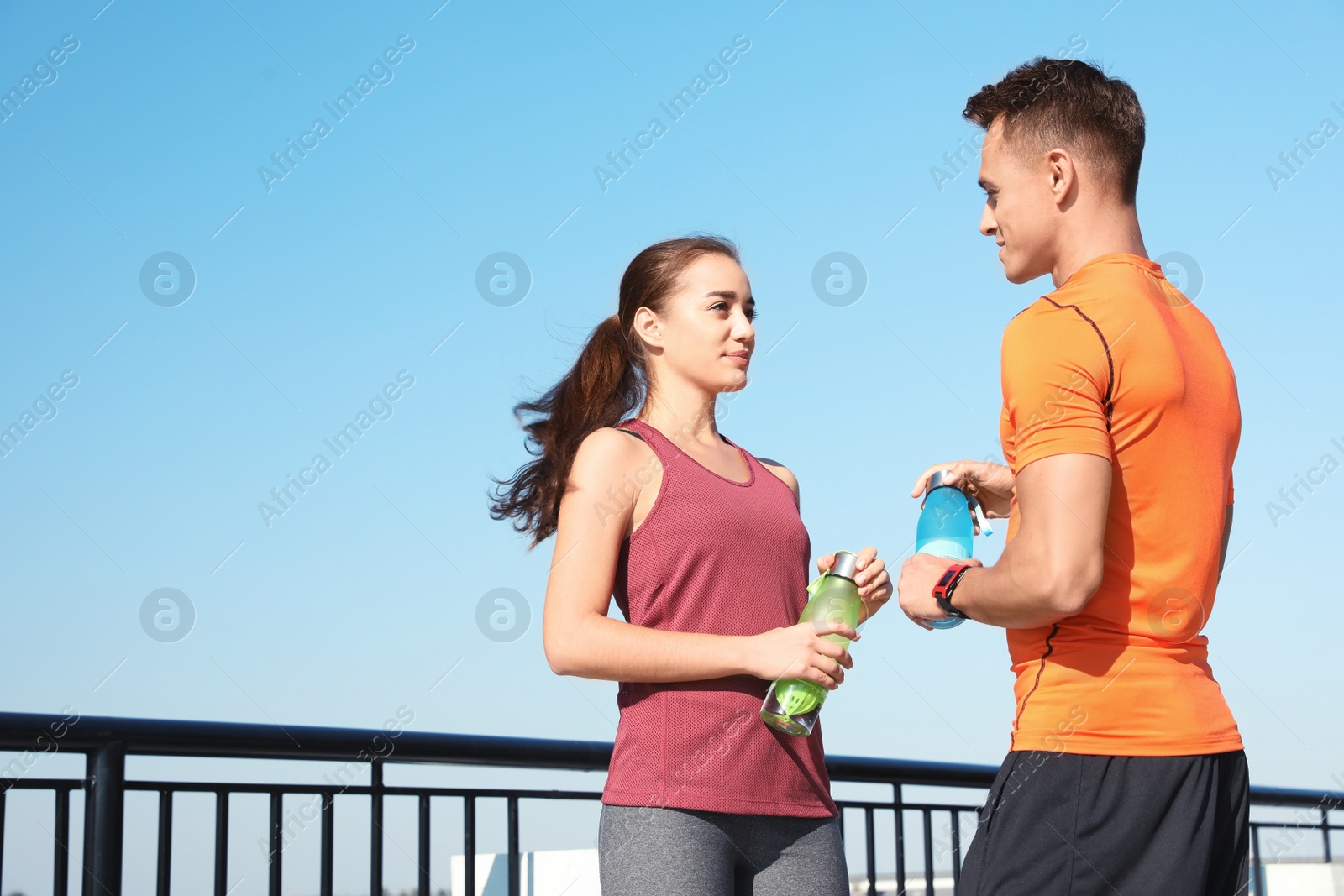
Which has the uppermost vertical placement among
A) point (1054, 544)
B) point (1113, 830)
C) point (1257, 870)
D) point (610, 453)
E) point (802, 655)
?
point (610, 453)

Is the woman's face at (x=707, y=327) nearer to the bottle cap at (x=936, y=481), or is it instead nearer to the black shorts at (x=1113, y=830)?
the bottle cap at (x=936, y=481)

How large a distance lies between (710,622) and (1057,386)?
0.78m

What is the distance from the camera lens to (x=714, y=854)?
74.2 inches

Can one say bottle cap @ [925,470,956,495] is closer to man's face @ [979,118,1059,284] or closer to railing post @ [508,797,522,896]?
man's face @ [979,118,1059,284]

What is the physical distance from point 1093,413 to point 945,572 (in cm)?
34

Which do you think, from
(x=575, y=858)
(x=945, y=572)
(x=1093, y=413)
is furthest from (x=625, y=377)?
(x=575, y=858)

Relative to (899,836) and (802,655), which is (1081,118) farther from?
(899,836)

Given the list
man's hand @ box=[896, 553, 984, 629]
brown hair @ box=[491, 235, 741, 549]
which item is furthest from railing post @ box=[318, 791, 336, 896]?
man's hand @ box=[896, 553, 984, 629]

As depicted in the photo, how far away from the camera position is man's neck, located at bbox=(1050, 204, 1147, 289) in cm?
178

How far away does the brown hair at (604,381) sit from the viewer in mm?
2391

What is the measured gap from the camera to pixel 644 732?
1.99 metres

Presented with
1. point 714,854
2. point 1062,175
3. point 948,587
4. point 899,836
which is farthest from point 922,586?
point 899,836

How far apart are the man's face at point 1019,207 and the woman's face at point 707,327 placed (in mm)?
614

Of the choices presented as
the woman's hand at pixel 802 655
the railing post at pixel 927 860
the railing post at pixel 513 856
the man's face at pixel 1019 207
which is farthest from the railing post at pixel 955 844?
the man's face at pixel 1019 207
